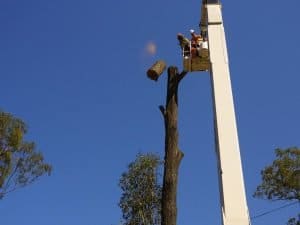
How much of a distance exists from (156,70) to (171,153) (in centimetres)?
146

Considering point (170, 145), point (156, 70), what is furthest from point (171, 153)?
point (156, 70)

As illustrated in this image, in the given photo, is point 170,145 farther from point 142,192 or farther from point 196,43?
point 142,192

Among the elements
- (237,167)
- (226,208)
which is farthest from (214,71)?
(226,208)

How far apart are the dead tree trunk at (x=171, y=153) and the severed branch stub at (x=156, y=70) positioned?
275 mm

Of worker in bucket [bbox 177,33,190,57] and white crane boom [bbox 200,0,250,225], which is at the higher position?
worker in bucket [bbox 177,33,190,57]

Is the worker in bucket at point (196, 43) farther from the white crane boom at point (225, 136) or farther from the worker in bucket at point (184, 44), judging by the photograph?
the white crane boom at point (225, 136)

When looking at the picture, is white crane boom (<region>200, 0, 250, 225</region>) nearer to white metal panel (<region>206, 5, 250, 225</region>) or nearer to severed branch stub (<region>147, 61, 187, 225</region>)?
white metal panel (<region>206, 5, 250, 225</region>)

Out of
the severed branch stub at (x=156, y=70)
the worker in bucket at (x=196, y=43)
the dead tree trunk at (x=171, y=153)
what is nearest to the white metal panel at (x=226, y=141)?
the worker in bucket at (x=196, y=43)

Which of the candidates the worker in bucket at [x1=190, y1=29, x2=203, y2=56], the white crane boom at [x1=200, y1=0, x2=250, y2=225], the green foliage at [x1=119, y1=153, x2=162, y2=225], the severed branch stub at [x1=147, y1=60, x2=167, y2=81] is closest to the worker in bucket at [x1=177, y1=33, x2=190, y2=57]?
the worker in bucket at [x1=190, y1=29, x2=203, y2=56]

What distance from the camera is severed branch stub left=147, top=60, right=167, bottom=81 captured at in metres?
7.80

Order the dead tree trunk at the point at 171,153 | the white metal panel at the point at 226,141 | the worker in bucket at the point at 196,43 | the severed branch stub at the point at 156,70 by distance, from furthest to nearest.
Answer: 1. the severed branch stub at the point at 156,70
2. the dead tree trunk at the point at 171,153
3. the worker in bucket at the point at 196,43
4. the white metal panel at the point at 226,141

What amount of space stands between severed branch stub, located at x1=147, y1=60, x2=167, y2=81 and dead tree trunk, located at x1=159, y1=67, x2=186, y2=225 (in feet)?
0.90

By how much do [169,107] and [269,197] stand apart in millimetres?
14475

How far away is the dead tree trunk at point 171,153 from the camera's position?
712 cm
